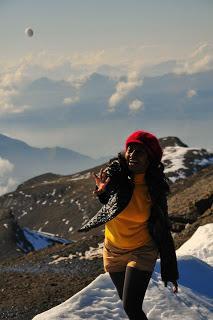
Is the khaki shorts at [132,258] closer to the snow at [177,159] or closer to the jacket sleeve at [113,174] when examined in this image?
the jacket sleeve at [113,174]

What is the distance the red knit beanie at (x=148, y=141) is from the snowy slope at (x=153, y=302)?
4079 millimetres

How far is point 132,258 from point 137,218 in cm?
56

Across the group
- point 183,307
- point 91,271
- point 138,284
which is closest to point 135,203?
point 138,284

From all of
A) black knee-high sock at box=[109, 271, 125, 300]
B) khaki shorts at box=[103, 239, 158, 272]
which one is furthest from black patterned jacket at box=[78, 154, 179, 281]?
black knee-high sock at box=[109, 271, 125, 300]

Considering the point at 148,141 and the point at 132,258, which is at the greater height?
the point at 148,141

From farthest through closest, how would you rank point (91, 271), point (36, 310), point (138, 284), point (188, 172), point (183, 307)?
point (188, 172)
point (91, 271)
point (36, 310)
point (183, 307)
point (138, 284)

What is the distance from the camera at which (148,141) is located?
7.14 meters

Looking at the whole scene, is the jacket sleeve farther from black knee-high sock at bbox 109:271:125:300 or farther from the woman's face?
black knee-high sock at bbox 109:271:125:300

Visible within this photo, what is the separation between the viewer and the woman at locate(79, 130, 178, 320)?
274 inches

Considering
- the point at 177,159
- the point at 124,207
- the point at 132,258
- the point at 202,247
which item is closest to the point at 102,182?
the point at 124,207

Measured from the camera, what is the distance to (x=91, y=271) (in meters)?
18.3

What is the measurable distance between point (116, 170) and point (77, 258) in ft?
54.5

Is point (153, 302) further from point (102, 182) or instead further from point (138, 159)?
point (138, 159)

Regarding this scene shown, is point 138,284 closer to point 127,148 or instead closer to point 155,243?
point 155,243
